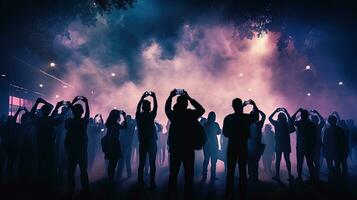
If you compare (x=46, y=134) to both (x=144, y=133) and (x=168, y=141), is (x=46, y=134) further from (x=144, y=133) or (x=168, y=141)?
(x=168, y=141)

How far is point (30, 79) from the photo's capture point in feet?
80.8

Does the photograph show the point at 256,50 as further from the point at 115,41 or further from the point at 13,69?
the point at 13,69

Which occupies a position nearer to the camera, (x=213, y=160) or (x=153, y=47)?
(x=213, y=160)

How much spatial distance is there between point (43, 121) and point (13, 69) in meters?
16.1

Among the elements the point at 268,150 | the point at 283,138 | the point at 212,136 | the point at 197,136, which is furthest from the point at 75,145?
the point at 268,150

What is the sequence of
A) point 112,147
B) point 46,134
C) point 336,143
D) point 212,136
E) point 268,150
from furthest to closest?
point 268,150 → point 212,136 → point 336,143 → point 112,147 → point 46,134

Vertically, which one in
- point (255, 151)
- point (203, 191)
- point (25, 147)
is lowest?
point (203, 191)

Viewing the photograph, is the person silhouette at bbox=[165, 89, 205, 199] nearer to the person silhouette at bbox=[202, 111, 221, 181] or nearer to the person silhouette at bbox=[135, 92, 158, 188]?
the person silhouette at bbox=[135, 92, 158, 188]

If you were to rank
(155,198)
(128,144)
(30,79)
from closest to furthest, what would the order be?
1. (155,198)
2. (128,144)
3. (30,79)

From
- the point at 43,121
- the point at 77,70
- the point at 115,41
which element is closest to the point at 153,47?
the point at 115,41

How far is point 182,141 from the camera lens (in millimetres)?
5730

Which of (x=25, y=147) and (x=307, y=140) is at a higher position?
(x=307, y=140)

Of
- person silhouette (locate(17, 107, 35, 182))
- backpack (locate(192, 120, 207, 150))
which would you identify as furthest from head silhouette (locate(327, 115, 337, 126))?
person silhouette (locate(17, 107, 35, 182))

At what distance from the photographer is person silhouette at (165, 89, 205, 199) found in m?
5.71
